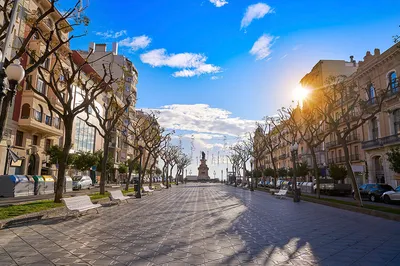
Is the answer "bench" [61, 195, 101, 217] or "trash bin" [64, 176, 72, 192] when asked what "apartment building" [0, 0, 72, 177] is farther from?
"bench" [61, 195, 101, 217]

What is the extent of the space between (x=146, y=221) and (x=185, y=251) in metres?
4.48

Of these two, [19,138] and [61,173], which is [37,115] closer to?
[19,138]

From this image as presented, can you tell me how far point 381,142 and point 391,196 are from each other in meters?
13.6

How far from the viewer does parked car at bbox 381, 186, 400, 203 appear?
64.9 ft

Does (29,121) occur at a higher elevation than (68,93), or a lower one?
→ higher

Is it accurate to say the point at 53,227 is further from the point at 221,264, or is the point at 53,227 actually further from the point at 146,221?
the point at 221,264

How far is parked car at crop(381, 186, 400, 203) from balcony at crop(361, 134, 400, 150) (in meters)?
10.8

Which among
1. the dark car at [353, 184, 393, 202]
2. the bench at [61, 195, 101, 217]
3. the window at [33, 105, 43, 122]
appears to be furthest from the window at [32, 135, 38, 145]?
→ the dark car at [353, 184, 393, 202]

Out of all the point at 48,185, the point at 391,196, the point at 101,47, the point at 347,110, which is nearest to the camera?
the point at 347,110

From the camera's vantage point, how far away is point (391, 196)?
66.5 ft

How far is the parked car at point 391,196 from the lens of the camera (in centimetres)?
1978

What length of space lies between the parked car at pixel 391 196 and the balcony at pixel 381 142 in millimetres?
10765

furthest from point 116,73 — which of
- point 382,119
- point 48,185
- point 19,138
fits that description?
point 382,119

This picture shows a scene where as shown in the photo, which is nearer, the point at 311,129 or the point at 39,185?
the point at 39,185
